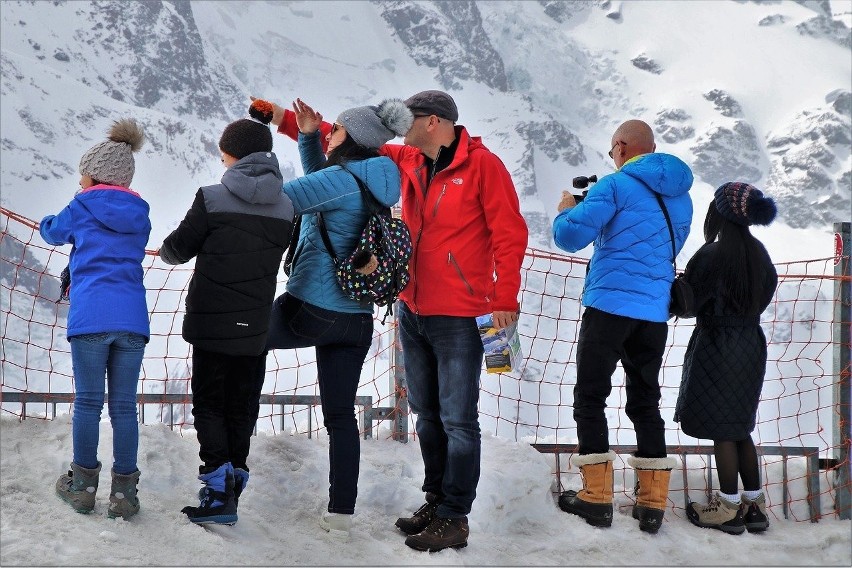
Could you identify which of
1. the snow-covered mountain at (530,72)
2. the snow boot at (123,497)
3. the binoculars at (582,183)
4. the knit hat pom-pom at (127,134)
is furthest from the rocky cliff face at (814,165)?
the snow boot at (123,497)

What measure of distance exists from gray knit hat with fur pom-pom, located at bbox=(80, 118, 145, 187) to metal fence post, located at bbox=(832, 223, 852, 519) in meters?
3.12

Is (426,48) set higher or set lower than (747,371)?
higher

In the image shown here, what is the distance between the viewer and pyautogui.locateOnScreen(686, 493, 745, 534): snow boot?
3.65 metres

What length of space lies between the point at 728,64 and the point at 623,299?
17855 cm

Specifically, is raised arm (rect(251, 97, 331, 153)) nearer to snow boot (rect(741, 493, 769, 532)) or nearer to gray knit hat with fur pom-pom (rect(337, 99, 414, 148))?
gray knit hat with fur pom-pom (rect(337, 99, 414, 148))

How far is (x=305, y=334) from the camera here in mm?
Result: 3018

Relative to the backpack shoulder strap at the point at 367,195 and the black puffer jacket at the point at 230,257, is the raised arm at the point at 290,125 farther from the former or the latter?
the black puffer jacket at the point at 230,257

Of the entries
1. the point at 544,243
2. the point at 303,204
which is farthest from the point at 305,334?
the point at 544,243

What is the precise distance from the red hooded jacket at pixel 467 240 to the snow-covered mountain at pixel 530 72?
403 feet

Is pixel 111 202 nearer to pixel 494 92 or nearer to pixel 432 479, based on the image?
pixel 432 479

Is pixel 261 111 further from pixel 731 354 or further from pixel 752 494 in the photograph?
pixel 752 494

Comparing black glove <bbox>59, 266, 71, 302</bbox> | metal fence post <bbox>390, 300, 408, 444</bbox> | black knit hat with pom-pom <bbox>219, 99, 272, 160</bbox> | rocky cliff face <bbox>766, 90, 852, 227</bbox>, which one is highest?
rocky cliff face <bbox>766, 90, 852, 227</bbox>

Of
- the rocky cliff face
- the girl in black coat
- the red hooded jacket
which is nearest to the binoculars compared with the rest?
the red hooded jacket

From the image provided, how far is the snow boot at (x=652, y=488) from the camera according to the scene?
11.6 feet
